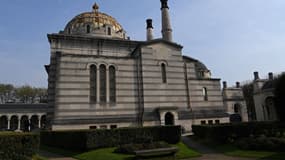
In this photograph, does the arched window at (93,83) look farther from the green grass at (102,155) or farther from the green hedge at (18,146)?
the green hedge at (18,146)

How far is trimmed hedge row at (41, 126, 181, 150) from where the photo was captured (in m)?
19.4

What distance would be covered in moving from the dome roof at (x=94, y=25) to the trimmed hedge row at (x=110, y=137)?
69.2ft

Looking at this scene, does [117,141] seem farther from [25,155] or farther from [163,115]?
[163,115]

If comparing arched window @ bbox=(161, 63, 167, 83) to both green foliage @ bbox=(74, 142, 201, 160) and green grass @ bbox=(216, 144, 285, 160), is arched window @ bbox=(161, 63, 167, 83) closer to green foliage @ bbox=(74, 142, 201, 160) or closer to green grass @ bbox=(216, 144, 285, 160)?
green grass @ bbox=(216, 144, 285, 160)

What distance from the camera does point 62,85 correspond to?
27.3 metres

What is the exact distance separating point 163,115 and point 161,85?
4.14m

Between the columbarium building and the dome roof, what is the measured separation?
21.6 feet

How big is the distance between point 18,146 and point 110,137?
8.06 m

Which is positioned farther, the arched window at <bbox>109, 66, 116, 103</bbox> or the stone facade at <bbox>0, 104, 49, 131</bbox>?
the stone facade at <bbox>0, 104, 49, 131</bbox>

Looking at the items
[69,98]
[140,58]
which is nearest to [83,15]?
[140,58]

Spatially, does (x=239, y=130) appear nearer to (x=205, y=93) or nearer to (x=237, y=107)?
(x=205, y=93)

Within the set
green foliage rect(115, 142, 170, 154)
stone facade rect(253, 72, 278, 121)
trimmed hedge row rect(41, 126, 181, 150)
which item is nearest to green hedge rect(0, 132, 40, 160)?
trimmed hedge row rect(41, 126, 181, 150)

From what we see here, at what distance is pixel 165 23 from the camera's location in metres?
36.4

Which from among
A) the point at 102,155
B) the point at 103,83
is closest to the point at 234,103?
the point at 103,83
